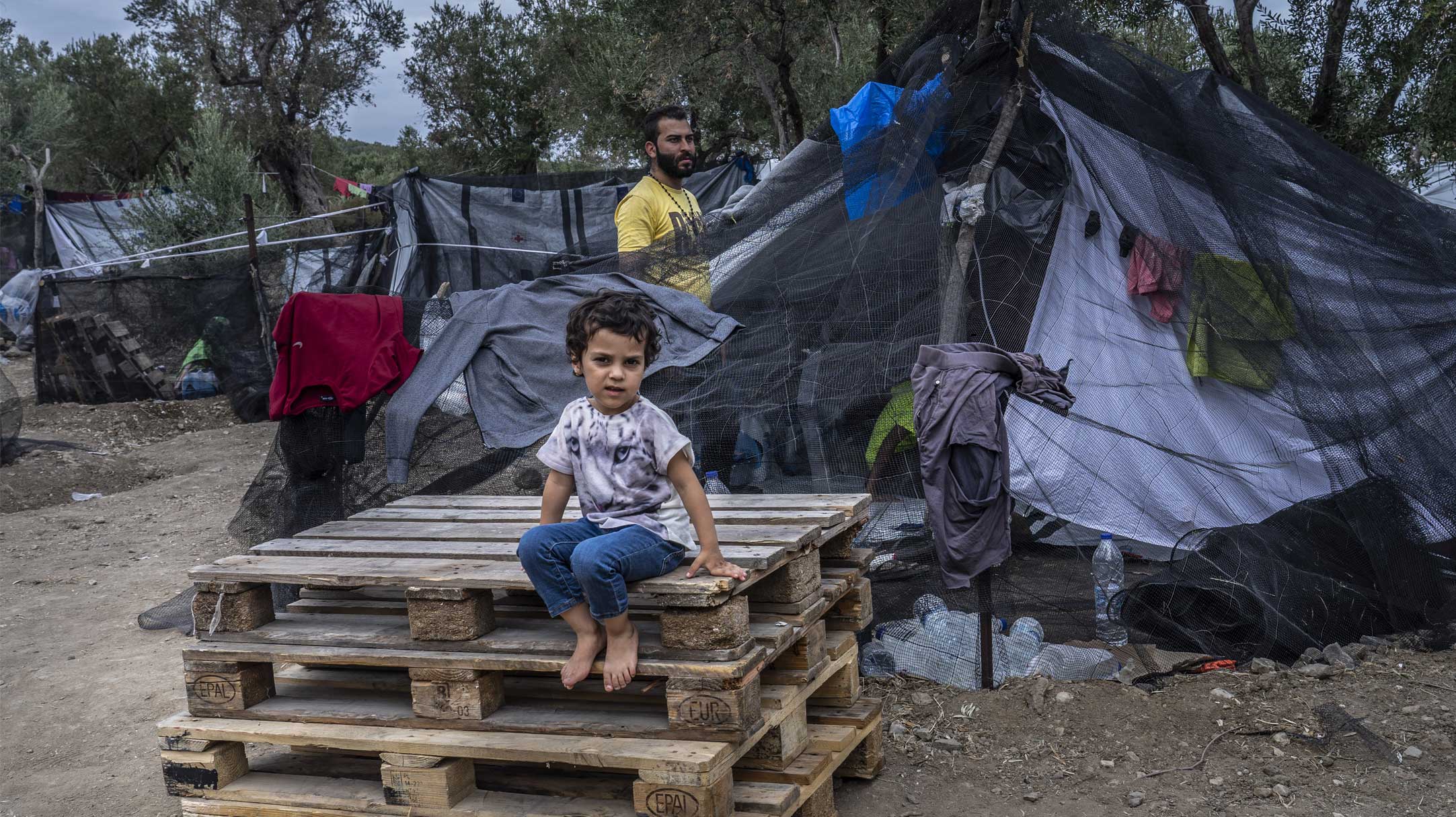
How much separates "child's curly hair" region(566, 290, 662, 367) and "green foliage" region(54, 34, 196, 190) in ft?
86.6

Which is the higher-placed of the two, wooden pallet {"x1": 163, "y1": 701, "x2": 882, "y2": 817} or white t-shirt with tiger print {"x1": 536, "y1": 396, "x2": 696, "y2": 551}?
white t-shirt with tiger print {"x1": 536, "y1": 396, "x2": 696, "y2": 551}

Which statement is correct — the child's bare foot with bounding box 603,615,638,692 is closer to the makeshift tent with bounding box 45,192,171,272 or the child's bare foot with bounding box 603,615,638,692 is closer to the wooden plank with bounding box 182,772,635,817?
the wooden plank with bounding box 182,772,635,817

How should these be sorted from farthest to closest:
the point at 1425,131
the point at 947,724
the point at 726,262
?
the point at 1425,131 → the point at 726,262 → the point at 947,724

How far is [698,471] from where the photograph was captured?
496 cm

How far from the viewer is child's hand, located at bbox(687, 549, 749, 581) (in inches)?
105

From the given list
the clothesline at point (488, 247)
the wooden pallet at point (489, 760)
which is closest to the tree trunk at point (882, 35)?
the clothesline at point (488, 247)

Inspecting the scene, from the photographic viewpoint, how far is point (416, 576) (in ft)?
9.55

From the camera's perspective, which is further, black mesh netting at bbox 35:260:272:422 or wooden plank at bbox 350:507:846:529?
black mesh netting at bbox 35:260:272:422

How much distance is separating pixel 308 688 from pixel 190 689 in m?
0.33

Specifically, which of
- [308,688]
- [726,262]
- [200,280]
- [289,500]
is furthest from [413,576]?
[200,280]

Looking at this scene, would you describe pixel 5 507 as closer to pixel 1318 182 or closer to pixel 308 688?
pixel 308 688

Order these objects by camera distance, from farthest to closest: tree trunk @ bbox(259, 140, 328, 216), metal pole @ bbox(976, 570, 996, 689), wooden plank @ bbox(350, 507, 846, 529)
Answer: tree trunk @ bbox(259, 140, 328, 216) < metal pole @ bbox(976, 570, 996, 689) < wooden plank @ bbox(350, 507, 846, 529)

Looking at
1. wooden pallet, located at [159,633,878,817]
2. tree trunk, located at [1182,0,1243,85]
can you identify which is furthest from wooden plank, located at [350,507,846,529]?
tree trunk, located at [1182,0,1243,85]

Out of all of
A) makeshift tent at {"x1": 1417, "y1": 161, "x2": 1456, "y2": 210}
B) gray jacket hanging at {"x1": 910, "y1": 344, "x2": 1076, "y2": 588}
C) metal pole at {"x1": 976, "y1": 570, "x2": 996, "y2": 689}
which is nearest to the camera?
gray jacket hanging at {"x1": 910, "y1": 344, "x2": 1076, "y2": 588}
